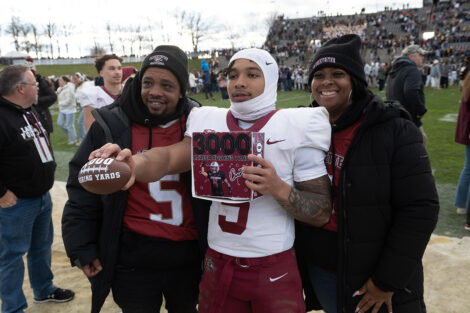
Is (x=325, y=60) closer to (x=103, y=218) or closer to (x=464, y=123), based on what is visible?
(x=103, y=218)

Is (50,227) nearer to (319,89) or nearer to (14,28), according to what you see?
(319,89)

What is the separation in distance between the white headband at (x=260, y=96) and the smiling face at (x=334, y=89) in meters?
0.31

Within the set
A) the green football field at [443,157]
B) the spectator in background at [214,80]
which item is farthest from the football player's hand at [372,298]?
the spectator in background at [214,80]

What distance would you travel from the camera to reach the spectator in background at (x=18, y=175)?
113 inches

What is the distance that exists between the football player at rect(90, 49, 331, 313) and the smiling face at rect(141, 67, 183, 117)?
0.36 meters

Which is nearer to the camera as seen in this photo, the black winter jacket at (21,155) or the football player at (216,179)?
the football player at (216,179)

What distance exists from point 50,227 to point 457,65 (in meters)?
30.1

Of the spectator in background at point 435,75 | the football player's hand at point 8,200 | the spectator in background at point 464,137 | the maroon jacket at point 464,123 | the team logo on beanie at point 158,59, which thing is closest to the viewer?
the team logo on beanie at point 158,59

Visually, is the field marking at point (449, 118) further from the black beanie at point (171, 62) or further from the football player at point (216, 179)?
the football player at point (216, 179)

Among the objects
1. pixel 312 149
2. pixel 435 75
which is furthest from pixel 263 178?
pixel 435 75

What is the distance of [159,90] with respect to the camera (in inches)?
78.0

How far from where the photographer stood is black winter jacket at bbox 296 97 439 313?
65.0 inches

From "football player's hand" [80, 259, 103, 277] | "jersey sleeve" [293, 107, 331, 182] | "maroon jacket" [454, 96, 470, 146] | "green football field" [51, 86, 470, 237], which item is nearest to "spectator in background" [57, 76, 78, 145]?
"green football field" [51, 86, 470, 237]

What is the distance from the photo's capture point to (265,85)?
1740 millimetres
